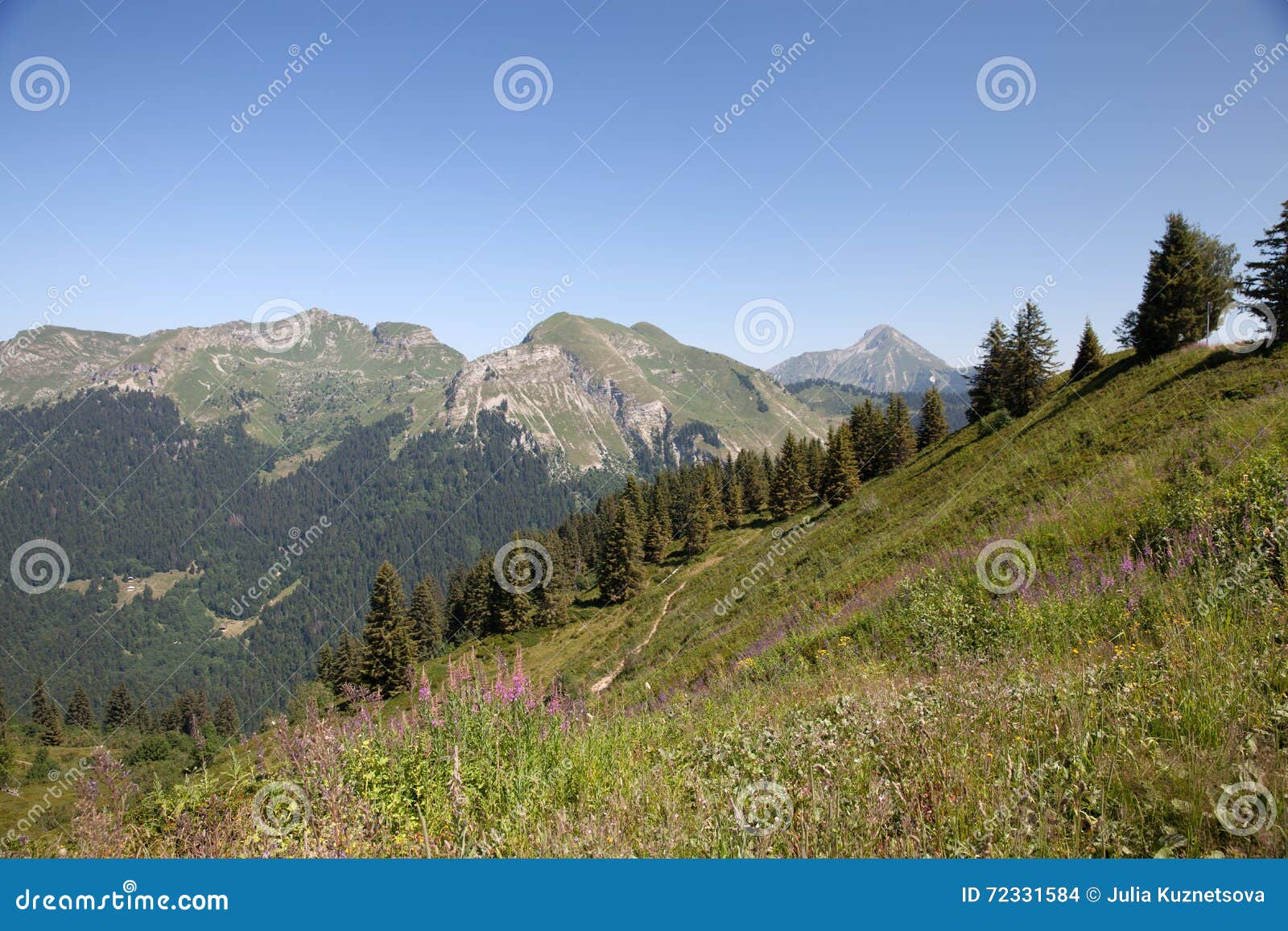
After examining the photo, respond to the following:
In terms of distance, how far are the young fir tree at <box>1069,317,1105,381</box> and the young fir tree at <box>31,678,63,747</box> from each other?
136522 millimetres

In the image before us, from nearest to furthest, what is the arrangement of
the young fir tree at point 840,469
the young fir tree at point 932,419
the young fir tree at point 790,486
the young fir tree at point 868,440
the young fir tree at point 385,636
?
the young fir tree at point 385,636
the young fir tree at point 840,469
the young fir tree at point 932,419
the young fir tree at point 868,440
the young fir tree at point 790,486

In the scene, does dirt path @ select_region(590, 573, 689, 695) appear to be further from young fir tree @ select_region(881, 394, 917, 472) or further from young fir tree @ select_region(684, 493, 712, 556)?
young fir tree @ select_region(881, 394, 917, 472)

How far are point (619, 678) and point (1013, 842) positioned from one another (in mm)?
25595

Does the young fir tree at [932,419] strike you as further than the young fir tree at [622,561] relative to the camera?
No

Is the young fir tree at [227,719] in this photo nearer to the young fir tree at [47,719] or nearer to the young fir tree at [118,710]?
the young fir tree at [118,710]

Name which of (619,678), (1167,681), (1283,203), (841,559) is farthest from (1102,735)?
(1283,203)

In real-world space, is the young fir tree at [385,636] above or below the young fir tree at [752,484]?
below

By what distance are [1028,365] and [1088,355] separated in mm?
3381

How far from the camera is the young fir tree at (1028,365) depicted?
39.3m

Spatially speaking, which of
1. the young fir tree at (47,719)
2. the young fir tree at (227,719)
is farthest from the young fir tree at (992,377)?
the young fir tree at (47,719)

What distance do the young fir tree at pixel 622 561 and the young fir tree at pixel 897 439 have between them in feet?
93.3

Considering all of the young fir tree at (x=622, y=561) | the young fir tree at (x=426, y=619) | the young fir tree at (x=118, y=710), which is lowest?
the young fir tree at (x=118, y=710)

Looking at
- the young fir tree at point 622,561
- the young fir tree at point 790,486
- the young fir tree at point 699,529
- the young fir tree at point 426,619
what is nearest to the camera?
the young fir tree at point 622,561

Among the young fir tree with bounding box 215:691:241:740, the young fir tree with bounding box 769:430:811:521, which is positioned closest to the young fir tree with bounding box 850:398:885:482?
the young fir tree with bounding box 769:430:811:521
